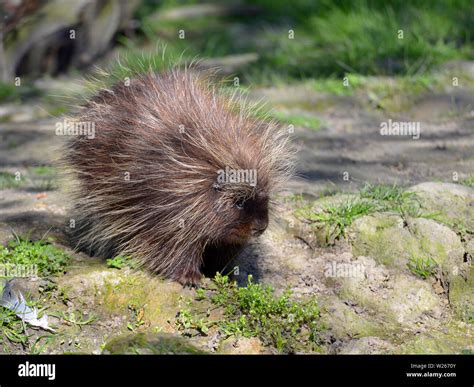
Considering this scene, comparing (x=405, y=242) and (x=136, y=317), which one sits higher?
(x=405, y=242)

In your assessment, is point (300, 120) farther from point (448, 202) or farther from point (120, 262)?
point (120, 262)

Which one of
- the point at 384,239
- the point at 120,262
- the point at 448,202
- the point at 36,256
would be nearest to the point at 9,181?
the point at 36,256

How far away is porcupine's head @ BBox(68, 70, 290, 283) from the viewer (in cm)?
523

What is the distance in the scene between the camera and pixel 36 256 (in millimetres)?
5742

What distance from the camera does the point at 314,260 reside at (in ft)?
19.7

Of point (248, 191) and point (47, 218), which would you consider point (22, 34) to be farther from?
point (248, 191)

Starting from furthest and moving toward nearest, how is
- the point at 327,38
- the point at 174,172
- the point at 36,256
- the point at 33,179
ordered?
1. the point at 327,38
2. the point at 33,179
3. the point at 36,256
4. the point at 174,172

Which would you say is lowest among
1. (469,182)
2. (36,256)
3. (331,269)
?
(331,269)

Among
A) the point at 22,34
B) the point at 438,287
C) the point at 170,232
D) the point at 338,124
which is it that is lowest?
the point at 438,287

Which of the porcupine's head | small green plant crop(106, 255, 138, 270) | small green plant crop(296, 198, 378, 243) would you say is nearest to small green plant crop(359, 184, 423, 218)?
→ small green plant crop(296, 198, 378, 243)

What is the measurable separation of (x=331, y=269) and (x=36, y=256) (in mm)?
2281

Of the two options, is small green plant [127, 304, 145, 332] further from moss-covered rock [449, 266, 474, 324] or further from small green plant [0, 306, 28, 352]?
moss-covered rock [449, 266, 474, 324]
